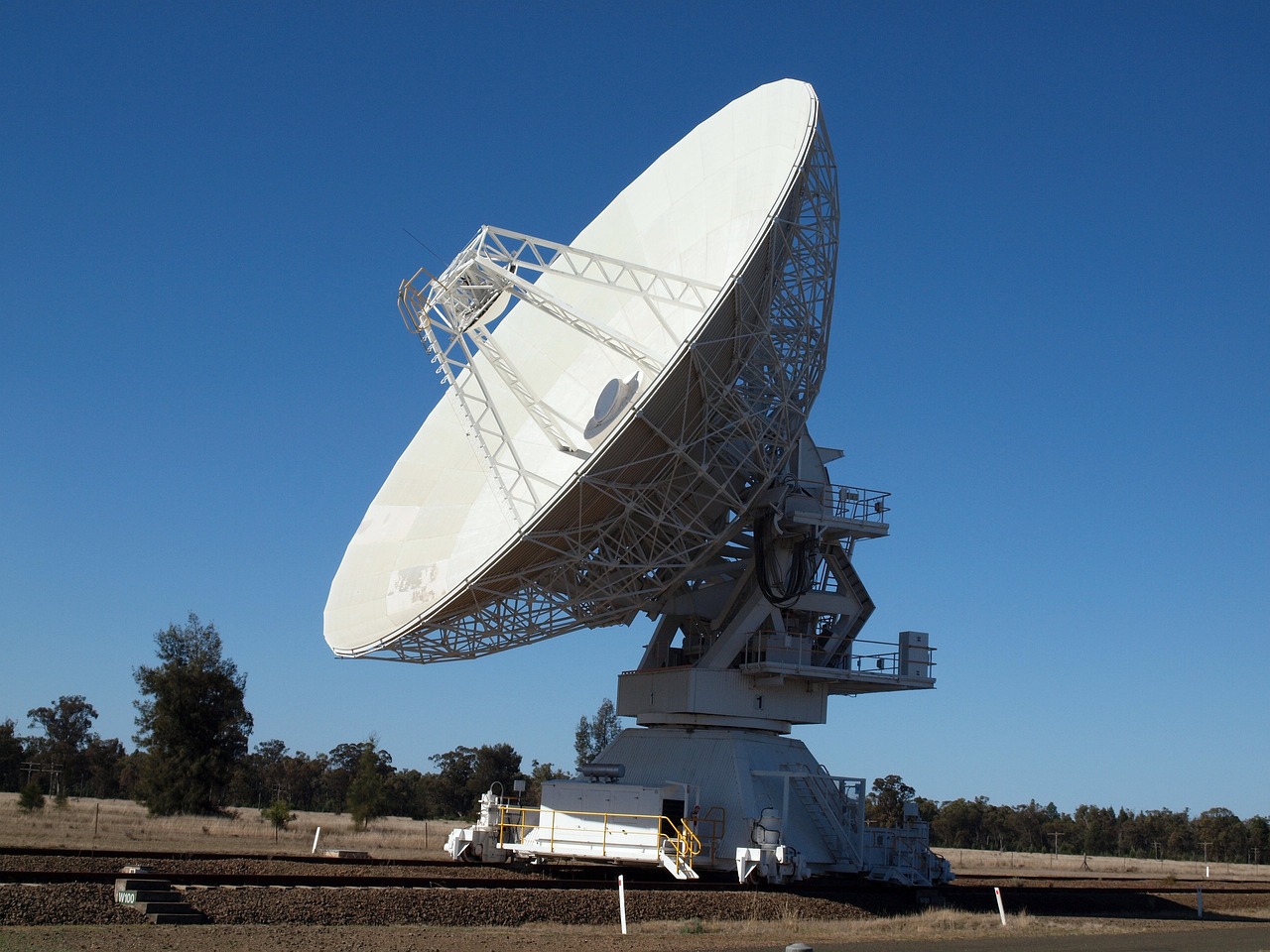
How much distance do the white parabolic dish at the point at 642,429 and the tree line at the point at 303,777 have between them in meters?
25.9

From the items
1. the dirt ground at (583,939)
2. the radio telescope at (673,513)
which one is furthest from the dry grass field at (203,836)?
the dirt ground at (583,939)

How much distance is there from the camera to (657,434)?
750 inches

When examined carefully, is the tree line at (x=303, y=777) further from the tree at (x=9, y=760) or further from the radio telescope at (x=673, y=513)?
the radio telescope at (x=673, y=513)

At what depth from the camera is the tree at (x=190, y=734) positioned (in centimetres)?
4572

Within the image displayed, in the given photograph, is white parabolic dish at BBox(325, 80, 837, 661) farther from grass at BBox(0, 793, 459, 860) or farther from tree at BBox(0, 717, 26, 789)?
tree at BBox(0, 717, 26, 789)

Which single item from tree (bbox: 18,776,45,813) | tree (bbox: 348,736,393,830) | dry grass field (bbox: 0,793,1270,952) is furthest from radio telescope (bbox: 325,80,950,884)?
tree (bbox: 18,776,45,813)

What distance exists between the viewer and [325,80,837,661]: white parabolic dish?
1925 cm

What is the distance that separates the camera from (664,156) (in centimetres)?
2448

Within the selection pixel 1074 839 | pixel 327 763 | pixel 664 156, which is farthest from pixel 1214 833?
Answer: pixel 664 156

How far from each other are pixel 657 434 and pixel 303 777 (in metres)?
66.5

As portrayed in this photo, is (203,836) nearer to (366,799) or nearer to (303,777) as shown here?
(366,799)

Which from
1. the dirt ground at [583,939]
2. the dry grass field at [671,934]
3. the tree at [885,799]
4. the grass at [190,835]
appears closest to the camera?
the dirt ground at [583,939]

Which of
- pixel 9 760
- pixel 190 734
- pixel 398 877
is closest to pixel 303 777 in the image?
pixel 9 760

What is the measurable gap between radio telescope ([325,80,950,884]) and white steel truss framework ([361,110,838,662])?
0.05 meters
